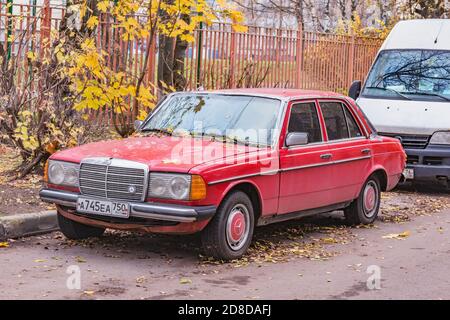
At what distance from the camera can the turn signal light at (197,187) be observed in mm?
7516

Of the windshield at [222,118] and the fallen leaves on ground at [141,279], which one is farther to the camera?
the windshield at [222,118]

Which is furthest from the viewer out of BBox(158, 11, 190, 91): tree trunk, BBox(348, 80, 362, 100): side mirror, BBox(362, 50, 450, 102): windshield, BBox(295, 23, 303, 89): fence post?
BBox(295, 23, 303, 89): fence post

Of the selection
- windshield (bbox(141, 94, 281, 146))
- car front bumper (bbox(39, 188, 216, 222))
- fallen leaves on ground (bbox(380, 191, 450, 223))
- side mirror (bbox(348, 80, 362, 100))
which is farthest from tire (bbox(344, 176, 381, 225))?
side mirror (bbox(348, 80, 362, 100))

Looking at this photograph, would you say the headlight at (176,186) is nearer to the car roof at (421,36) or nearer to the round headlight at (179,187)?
the round headlight at (179,187)

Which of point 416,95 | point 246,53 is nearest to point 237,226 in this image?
point 416,95

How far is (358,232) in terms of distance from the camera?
9.92m

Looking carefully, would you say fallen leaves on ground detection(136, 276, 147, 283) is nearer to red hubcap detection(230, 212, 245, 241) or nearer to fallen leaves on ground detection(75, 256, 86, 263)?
fallen leaves on ground detection(75, 256, 86, 263)

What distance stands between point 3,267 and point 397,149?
5499mm

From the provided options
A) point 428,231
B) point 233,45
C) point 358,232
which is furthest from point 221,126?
point 233,45

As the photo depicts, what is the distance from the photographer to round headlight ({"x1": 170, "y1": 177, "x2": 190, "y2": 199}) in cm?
754

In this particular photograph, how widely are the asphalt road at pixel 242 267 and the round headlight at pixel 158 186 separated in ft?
2.20

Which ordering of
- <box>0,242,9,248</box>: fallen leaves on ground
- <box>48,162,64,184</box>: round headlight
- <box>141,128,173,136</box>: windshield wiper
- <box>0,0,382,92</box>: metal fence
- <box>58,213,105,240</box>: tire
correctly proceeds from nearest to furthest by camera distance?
<box>48,162,64,184</box>: round headlight
<box>0,242,9,248</box>: fallen leaves on ground
<box>58,213,105,240</box>: tire
<box>141,128,173,136</box>: windshield wiper
<box>0,0,382,92</box>: metal fence

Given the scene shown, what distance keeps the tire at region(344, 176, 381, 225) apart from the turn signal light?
3087 mm


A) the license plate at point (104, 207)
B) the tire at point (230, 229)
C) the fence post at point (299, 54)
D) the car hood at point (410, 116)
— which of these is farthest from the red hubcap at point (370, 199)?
the fence post at point (299, 54)
